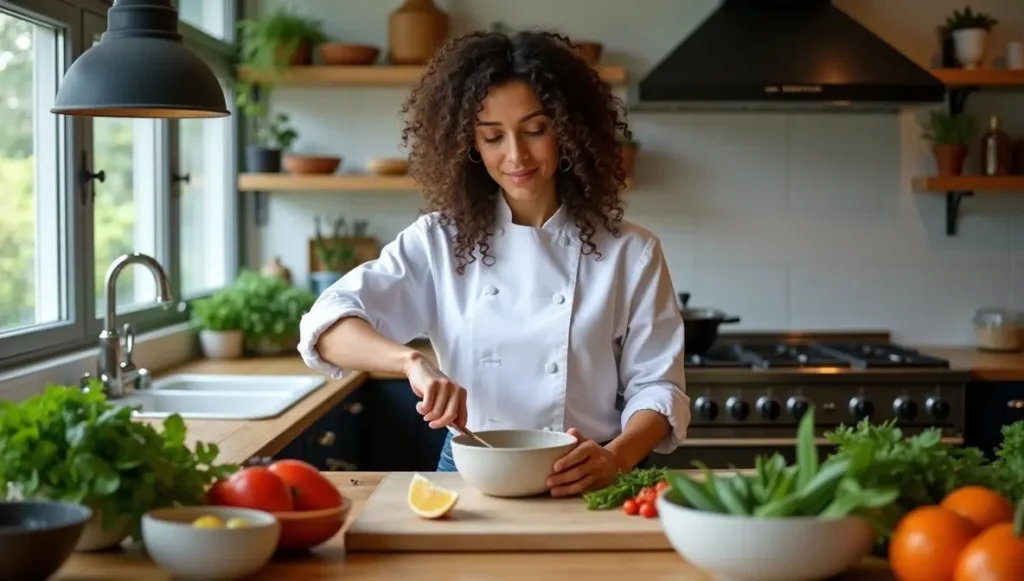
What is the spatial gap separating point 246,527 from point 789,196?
329 centimetres

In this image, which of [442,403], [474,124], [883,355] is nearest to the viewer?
[442,403]

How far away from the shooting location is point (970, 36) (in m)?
4.18

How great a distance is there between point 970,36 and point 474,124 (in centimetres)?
263

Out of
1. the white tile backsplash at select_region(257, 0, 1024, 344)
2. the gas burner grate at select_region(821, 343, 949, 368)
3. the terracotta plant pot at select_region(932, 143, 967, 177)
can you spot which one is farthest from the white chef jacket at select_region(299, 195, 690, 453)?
the terracotta plant pot at select_region(932, 143, 967, 177)

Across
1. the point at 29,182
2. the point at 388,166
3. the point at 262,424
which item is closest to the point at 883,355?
the point at 388,166

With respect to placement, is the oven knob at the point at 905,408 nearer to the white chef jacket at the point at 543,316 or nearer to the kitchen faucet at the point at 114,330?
the white chef jacket at the point at 543,316

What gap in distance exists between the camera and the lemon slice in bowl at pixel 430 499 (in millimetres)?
1643

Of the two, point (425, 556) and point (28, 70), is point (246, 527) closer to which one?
point (425, 556)

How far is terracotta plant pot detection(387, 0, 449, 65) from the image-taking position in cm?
423

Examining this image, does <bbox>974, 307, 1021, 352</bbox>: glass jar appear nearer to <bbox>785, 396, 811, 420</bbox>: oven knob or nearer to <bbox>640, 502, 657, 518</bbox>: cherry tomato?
<bbox>785, 396, 811, 420</bbox>: oven knob

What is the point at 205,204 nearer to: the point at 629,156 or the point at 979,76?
the point at 629,156

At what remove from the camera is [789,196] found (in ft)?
14.4

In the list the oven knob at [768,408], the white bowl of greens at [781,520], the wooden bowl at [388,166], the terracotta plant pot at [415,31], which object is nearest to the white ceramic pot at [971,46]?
the oven knob at [768,408]

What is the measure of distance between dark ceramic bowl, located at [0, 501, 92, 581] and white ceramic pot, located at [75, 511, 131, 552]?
0.24ft
